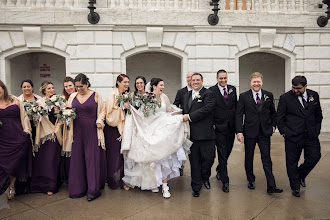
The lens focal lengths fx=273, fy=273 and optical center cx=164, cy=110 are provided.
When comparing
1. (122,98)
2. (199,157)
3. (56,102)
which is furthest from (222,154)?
(56,102)

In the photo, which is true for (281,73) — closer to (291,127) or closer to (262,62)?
(262,62)

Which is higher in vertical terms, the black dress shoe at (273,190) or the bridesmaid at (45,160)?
the bridesmaid at (45,160)

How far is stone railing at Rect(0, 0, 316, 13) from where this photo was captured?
10078 millimetres

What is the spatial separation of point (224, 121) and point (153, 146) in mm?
1520

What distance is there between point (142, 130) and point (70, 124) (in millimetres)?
1273

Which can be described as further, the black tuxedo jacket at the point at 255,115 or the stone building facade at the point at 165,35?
the stone building facade at the point at 165,35

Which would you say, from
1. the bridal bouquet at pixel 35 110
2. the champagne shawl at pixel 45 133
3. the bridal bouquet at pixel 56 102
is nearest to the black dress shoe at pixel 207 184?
the champagne shawl at pixel 45 133

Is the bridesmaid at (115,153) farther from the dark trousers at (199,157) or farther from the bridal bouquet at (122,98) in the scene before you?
the dark trousers at (199,157)

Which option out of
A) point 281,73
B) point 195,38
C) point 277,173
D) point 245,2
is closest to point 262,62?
point 281,73

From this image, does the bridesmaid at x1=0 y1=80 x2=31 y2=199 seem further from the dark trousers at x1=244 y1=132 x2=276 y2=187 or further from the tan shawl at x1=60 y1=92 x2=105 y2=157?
the dark trousers at x1=244 y1=132 x2=276 y2=187

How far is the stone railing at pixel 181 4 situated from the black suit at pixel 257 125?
6728 millimetres

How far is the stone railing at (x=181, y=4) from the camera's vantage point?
10.1 m

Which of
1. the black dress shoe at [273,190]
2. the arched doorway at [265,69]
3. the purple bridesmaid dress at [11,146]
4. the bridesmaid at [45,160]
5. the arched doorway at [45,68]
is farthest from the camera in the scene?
the arched doorway at [265,69]

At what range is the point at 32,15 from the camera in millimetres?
9938
